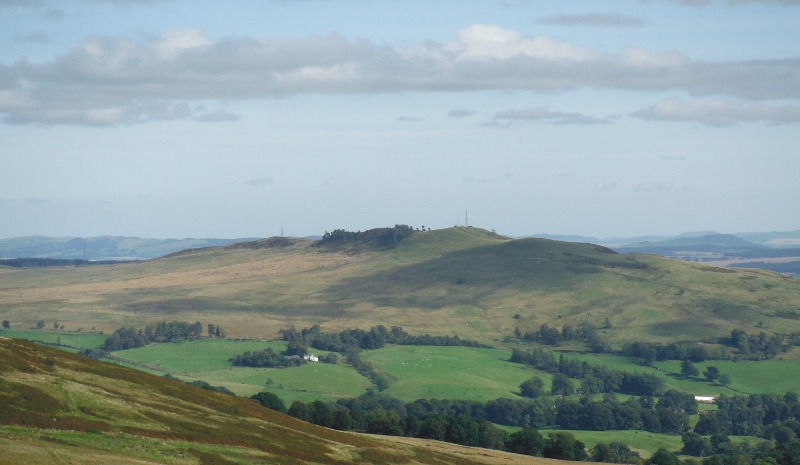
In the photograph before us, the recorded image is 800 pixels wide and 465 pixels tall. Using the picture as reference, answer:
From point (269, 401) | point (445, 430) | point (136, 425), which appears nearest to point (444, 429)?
point (445, 430)

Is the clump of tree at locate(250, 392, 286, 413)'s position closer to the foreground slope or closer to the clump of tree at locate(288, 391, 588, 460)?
the clump of tree at locate(288, 391, 588, 460)

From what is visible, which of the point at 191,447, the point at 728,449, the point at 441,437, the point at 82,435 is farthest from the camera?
the point at 728,449

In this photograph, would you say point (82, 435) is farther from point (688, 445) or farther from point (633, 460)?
point (688, 445)

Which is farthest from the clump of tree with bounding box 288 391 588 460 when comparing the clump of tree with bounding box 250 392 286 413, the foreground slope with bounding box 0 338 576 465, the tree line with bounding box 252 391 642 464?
the foreground slope with bounding box 0 338 576 465

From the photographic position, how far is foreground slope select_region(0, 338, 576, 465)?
62.8m

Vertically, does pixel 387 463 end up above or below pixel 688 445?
above

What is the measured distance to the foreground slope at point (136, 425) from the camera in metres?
62.8

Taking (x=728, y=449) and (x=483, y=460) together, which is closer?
(x=483, y=460)

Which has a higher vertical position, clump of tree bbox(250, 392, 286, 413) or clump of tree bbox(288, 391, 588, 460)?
clump of tree bbox(250, 392, 286, 413)

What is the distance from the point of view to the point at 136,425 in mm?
72062

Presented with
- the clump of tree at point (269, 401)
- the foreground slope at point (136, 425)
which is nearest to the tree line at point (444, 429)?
the clump of tree at point (269, 401)

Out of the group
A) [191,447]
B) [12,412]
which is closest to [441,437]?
[191,447]

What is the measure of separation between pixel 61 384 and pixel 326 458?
23.3 m

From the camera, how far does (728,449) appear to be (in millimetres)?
186750
